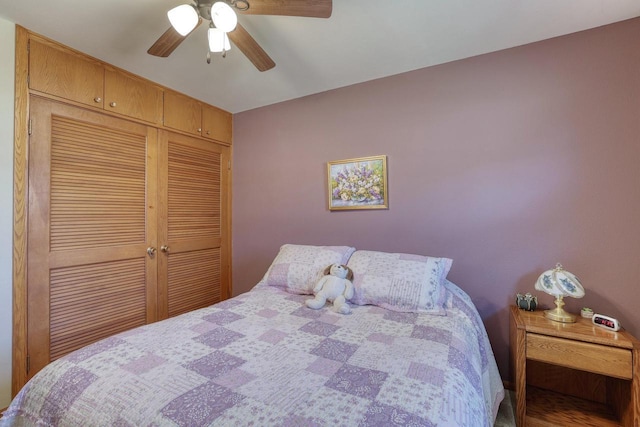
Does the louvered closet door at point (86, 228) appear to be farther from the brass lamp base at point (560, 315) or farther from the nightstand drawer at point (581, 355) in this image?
the brass lamp base at point (560, 315)

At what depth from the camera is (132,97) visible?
87.3 inches

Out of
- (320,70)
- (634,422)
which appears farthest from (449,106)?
(634,422)

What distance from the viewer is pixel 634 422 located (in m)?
1.31

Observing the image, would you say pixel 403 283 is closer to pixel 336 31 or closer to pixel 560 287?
pixel 560 287

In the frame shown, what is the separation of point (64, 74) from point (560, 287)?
3366mm

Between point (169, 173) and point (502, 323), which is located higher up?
point (169, 173)

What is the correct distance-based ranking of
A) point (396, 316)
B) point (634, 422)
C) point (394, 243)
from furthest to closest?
1. point (394, 243)
2. point (396, 316)
3. point (634, 422)

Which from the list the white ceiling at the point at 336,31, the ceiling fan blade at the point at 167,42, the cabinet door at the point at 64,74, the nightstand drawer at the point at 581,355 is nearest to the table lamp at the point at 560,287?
the nightstand drawer at the point at 581,355

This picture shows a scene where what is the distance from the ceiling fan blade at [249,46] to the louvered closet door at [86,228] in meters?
1.30

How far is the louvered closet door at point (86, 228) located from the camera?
5.76ft

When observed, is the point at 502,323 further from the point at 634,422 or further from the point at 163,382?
the point at 163,382

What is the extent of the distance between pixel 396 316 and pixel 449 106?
A: 1584mm

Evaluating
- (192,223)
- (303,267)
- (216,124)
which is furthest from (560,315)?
(216,124)

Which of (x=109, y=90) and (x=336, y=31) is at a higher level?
(x=336, y=31)
